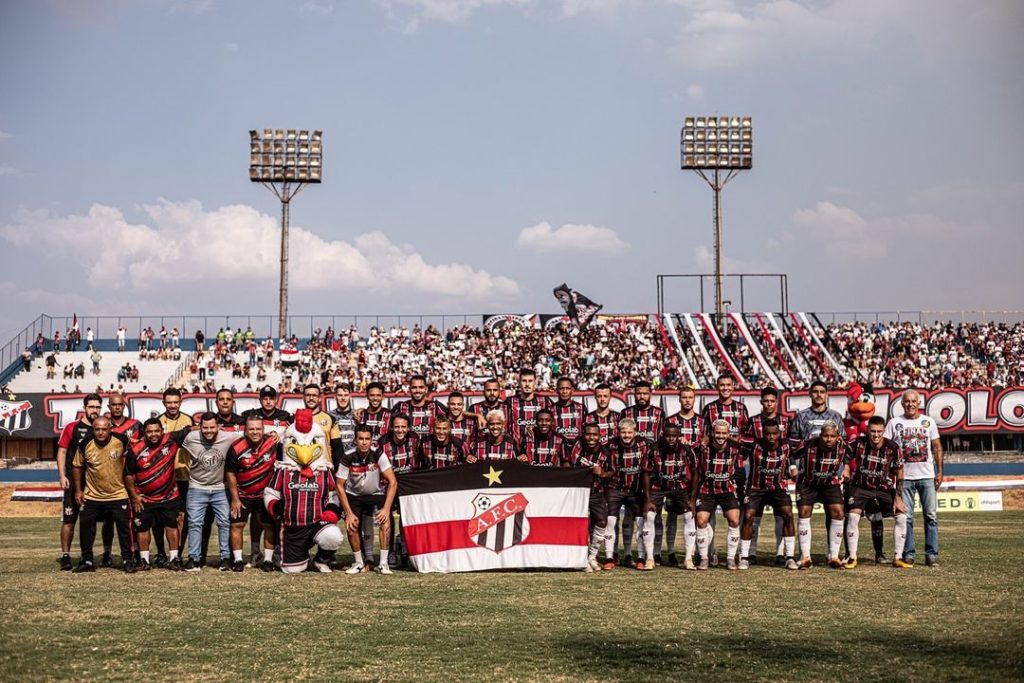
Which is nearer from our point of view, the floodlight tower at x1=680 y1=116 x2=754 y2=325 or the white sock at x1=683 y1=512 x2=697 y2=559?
the white sock at x1=683 y1=512 x2=697 y2=559

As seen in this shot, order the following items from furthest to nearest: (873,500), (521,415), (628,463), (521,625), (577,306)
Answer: (577,306) → (521,415) → (873,500) → (628,463) → (521,625)

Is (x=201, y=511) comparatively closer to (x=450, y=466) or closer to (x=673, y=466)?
(x=450, y=466)

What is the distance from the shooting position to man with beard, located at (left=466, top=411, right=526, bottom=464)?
1191cm

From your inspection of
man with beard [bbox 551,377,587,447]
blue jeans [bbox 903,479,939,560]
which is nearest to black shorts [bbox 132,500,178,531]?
man with beard [bbox 551,377,587,447]

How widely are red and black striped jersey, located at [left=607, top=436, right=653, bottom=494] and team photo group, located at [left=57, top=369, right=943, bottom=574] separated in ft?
0.06

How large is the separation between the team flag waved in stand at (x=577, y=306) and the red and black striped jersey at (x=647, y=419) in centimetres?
3331

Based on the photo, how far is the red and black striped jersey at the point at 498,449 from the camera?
1196 centimetres

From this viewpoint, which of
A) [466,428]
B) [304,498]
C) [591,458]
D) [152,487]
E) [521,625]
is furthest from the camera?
[466,428]

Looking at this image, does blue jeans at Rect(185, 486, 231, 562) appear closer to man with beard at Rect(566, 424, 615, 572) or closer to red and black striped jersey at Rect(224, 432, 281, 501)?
red and black striped jersey at Rect(224, 432, 281, 501)

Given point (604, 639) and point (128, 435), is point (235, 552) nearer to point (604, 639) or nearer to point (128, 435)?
point (128, 435)

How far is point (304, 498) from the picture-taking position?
11.5 m

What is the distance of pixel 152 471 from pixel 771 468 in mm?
7367

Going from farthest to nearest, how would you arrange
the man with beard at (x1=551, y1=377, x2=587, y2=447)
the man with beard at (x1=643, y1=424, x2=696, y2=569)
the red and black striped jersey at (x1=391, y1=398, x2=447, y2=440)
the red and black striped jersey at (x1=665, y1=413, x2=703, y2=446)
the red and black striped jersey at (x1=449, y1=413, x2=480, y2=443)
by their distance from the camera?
the man with beard at (x1=551, y1=377, x2=587, y2=447) → the red and black striped jersey at (x1=391, y1=398, x2=447, y2=440) → the red and black striped jersey at (x1=449, y1=413, x2=480, y2=443) → the red and black striped jersey at (x1=665, y1=413, x2=703, y2=446) → the man with beard at (x1=643, y1=424, x2=696, y2=569)

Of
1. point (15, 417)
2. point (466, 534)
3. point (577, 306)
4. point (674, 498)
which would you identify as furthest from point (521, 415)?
point (577, 306)
